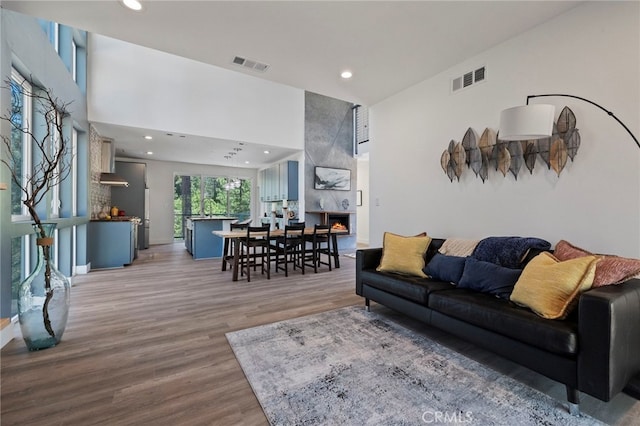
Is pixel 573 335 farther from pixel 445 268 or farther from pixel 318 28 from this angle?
pixel 318 28

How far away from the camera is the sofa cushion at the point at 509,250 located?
2.49 metres

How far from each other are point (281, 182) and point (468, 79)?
5.57 meters

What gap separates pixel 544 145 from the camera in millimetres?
2611

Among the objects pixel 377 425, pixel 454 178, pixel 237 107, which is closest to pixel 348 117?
pixel 237 107

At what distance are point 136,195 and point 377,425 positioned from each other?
26.0 feet

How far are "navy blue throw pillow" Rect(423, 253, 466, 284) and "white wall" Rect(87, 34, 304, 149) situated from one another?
5.00 metres

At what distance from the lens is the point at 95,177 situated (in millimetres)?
5668

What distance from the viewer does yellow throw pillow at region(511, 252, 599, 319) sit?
5.91 feet

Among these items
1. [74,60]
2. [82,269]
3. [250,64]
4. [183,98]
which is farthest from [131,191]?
[250,64]

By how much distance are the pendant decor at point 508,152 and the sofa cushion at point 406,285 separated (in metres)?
1.34

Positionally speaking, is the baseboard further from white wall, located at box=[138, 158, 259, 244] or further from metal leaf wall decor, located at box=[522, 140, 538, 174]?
metal leaf wall decor, located at box=[522, 140, 538, 174]

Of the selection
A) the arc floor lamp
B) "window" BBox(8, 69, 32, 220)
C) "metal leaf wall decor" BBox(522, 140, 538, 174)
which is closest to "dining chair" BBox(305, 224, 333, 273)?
"metal leaf wall decor" BBox(522, 140, 538, 174)

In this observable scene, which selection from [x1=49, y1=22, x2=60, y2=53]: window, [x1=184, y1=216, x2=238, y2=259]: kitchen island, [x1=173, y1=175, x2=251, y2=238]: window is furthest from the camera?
[x1=173, y1=175, x2=251, y2=238]: window

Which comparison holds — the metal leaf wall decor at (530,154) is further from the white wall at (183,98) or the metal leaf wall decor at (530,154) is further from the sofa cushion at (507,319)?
the white wall at (183,98)
